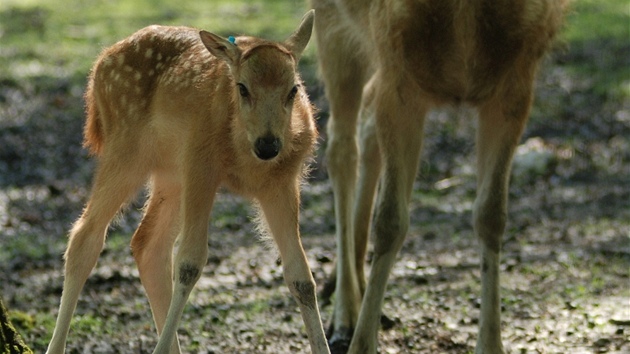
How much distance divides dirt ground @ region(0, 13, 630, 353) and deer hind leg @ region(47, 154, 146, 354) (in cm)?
102

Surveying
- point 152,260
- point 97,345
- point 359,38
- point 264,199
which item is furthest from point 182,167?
point 359,38

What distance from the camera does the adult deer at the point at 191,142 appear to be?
17.6ft

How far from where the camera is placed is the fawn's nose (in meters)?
5.13

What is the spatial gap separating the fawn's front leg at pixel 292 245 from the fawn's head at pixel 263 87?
0.40 metres

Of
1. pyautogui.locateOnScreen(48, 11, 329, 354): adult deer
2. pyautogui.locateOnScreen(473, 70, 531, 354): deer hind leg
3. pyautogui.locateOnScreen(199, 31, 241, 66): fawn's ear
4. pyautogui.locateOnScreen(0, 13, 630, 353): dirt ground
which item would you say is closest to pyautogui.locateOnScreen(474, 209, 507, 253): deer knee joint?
pyautogui.locateOnScreen(473, 70, 531, 354): deer hind leg

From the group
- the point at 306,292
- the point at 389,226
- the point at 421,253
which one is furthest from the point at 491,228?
the point at 421,253

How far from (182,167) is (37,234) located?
4476mm

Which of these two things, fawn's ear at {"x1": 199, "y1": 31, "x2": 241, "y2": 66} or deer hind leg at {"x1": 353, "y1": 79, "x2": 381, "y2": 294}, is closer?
fawn's ear at {"x1": 199, "y1": 31, "x2": 241, "y2": 66}

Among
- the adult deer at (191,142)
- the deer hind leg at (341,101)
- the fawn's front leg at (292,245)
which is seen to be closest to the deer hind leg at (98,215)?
the adult deer at (191,142)

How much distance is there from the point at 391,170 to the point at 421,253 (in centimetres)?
258

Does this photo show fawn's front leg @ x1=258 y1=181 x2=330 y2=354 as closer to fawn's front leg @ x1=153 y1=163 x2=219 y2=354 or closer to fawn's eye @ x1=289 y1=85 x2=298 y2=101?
fawn's front leg @ x1=153 y1=163 x2=219 y2=354

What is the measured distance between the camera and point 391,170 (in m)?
6.85

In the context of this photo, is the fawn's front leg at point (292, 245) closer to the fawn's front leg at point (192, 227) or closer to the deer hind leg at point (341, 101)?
the fawn's front leg at point (192, 227)

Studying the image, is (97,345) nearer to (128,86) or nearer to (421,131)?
(128,86)
